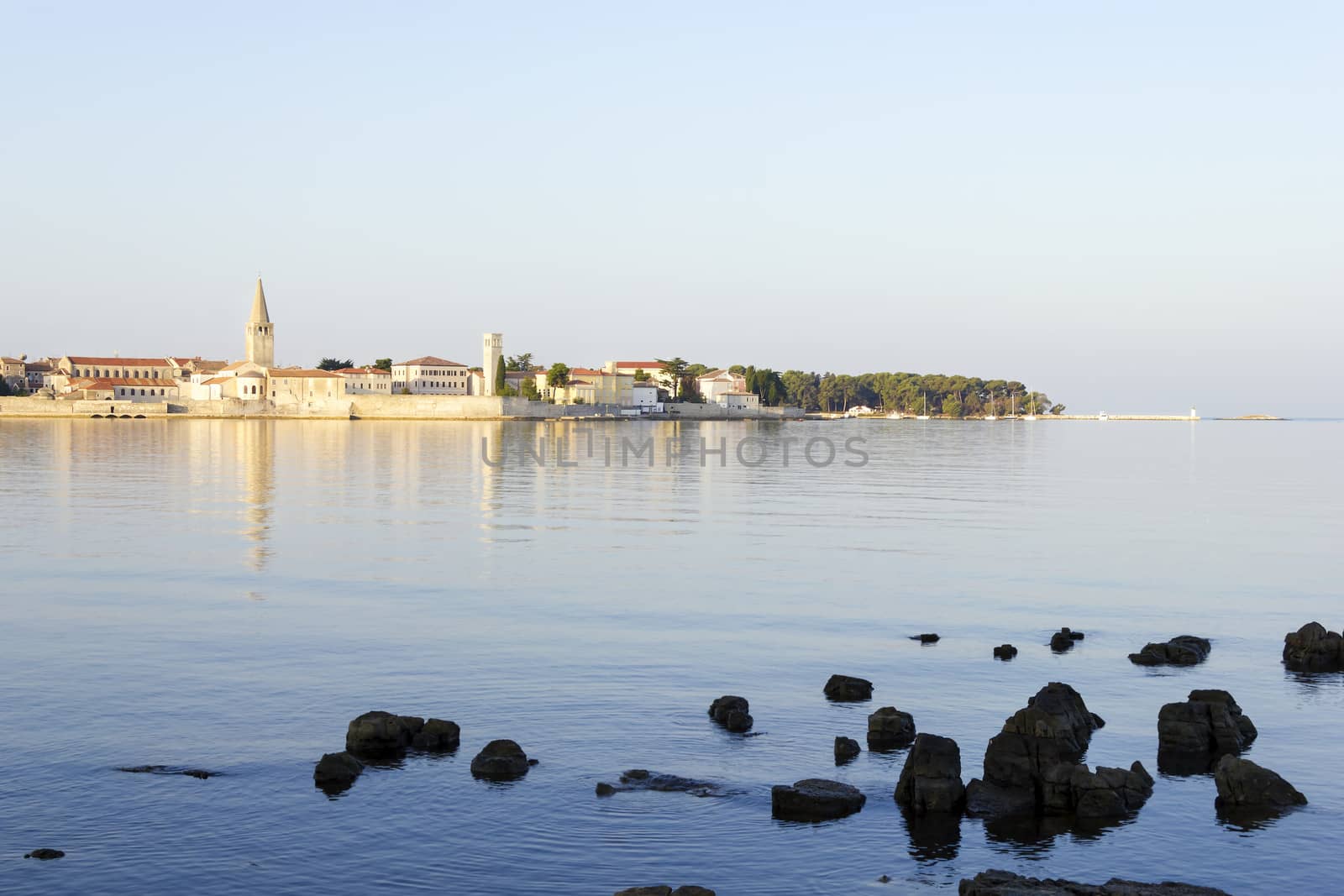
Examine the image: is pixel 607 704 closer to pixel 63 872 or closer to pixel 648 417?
pixel 63 872

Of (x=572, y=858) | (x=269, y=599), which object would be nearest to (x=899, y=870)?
(x=572, y=858)

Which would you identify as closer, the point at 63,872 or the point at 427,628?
the point at 63,872

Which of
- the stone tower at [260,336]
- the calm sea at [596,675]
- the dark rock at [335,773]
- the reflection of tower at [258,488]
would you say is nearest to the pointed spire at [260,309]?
the stone tower at [260,336]

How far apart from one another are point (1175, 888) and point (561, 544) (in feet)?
70.9

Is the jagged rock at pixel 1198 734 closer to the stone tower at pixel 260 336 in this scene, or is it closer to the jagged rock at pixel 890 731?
the jagged rock at pixel 890 731

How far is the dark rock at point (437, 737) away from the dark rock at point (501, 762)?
0.67 metres

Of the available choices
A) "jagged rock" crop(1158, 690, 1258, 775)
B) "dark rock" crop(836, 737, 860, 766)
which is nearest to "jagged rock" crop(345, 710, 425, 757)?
"dark rock" crop(836, 737, 860, 766)

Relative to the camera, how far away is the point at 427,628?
19.0m

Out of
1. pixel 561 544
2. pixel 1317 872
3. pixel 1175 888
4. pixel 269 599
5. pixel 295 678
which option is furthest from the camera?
pixel 561 544

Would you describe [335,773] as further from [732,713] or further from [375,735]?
[732,713]

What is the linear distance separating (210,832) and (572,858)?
10.2 ft

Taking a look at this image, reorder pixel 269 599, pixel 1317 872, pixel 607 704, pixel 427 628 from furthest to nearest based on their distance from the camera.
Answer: pixel 269 599, pixel 427 628, pixel 607 704, pixel 1317 872

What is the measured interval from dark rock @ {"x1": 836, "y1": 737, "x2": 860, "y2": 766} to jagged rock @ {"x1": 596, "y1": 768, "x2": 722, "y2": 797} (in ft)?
5.05

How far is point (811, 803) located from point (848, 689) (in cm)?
387
